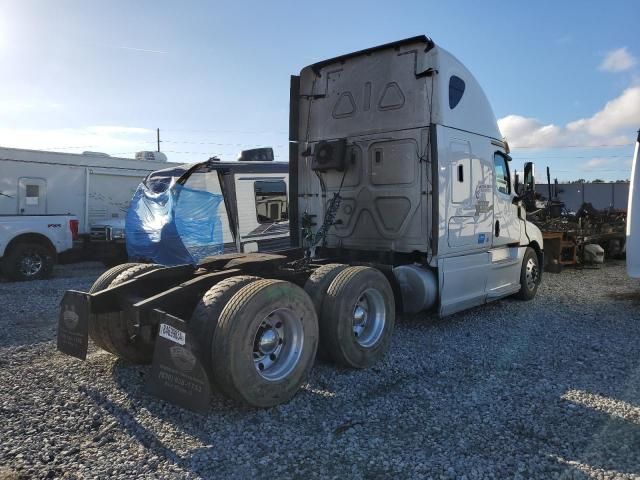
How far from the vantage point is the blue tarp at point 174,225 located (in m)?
10.0

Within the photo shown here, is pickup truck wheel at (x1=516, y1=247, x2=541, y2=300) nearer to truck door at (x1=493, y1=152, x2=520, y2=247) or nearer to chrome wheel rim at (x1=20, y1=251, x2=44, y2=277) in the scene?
truck door at (x1=493, y1=152, x2=520, y2=247)

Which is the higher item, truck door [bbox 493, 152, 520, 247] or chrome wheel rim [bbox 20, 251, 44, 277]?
truck door [bbox 493, 152, 520, 247]

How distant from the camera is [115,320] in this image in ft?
15.4

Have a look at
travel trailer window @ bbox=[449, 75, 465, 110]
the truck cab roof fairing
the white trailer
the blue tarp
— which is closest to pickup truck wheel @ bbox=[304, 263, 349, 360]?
the truck cab roof fairing

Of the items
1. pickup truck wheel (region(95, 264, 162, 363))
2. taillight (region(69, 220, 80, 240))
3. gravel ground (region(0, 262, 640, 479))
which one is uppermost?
taillight (region(69, 220, 80, 240))

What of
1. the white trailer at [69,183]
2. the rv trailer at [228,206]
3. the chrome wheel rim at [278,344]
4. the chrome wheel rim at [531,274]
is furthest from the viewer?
the white trailer at [69,183]

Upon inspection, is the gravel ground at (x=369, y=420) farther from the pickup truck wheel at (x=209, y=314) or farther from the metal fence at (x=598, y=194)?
the metal fence at (x=598, y=194)

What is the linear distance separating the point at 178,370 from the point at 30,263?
967 centimetres

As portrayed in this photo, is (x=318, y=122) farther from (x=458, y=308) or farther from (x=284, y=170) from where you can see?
(x=284, y=170)

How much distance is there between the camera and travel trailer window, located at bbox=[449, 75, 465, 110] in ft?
21.4

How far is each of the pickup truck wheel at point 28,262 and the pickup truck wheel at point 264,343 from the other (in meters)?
9.47

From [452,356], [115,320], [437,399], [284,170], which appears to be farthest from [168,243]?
[437,399]

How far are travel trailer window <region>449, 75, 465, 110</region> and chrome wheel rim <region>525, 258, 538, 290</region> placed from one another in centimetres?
343

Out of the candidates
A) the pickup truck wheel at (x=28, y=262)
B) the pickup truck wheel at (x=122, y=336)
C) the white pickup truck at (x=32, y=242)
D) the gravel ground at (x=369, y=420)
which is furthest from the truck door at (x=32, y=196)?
the pickup truck wheel at (x=122, y=336)
